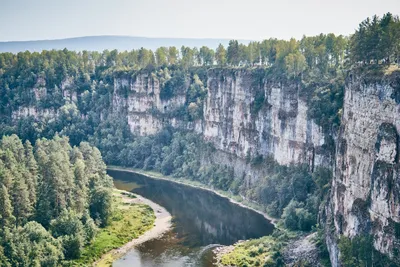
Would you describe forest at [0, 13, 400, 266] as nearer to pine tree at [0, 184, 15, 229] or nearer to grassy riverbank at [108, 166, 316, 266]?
pine tree at [0, 184, 15, 229]

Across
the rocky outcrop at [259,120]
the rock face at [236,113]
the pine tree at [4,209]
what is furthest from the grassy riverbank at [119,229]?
the rocky outcrop at [259,120]

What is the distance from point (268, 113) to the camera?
83.4m

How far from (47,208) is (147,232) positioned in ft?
43.2

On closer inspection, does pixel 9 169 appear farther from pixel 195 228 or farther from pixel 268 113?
pixel 268 113

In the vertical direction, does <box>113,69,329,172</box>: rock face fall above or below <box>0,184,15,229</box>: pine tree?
above

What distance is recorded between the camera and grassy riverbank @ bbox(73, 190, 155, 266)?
6078 cm

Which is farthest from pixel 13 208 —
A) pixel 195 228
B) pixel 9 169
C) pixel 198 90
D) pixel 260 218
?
pixel 198 90

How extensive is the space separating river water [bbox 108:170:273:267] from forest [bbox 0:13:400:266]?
3.60m

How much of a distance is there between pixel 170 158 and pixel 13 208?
45.5 metres

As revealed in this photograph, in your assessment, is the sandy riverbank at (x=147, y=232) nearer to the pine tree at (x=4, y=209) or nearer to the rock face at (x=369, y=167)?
the pine tree at (x=4, y=209)

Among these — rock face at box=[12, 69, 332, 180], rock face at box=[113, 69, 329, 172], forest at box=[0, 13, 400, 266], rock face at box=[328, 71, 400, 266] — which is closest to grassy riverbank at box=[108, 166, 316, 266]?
forest at box=[0, 13, 400, 266]

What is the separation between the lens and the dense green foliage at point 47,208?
5434 cm

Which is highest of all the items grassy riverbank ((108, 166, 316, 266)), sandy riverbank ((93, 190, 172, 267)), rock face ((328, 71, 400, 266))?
rock face ((328, 71, 400, 266))

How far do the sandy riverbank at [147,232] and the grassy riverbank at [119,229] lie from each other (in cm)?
32
